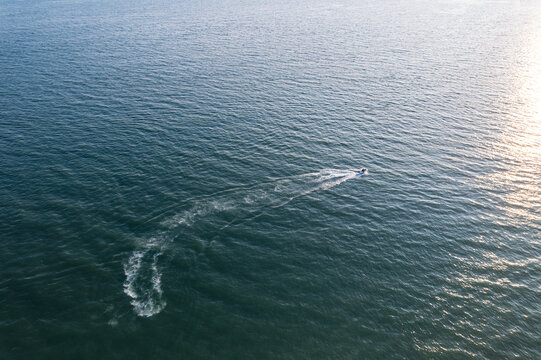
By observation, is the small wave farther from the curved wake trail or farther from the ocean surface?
the ocean surface

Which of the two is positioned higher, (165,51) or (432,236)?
(165,51)

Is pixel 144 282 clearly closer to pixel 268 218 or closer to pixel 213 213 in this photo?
pixel 213 213

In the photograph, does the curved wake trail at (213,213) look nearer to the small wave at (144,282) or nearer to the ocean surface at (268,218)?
the small wave at (144,282)

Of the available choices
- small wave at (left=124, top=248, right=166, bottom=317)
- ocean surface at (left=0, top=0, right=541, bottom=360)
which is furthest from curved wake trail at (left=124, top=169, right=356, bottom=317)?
ocean surface at (left=0, top=0, right=541, bottom=360)

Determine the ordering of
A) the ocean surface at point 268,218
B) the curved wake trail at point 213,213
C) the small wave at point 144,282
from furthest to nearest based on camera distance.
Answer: the curved wake trail at point 213,213 → the small wave at point 144,282 → the ocean surface at point 268,218

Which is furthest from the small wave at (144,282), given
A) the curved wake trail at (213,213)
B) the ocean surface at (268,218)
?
the ocean surface at (268,218)

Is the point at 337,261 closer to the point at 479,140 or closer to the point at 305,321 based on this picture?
the point at 305,321

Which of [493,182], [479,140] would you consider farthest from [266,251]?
[479,140]
